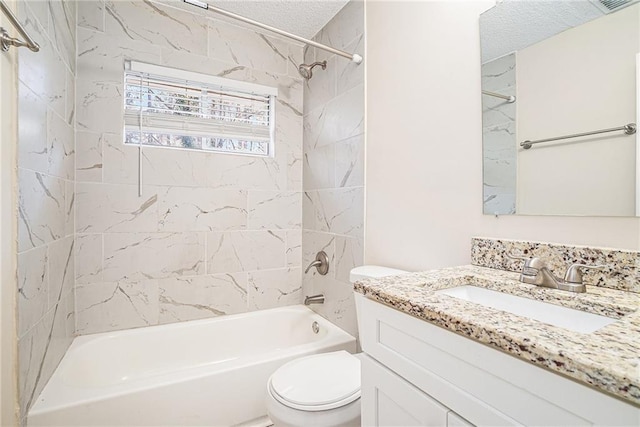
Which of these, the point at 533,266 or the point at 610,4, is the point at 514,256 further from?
the point at 610,4

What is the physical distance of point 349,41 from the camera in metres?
1.93

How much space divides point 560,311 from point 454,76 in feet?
3.23

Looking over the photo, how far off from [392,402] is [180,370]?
1373 millimetres

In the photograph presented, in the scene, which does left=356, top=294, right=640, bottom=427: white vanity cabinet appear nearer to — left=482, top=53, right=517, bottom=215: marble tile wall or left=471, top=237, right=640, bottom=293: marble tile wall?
left=471, top=237, right=640, bottom=293: marble tile wall

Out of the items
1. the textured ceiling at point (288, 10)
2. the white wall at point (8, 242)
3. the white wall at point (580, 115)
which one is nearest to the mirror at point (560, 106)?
the white wall at point (580, 115)

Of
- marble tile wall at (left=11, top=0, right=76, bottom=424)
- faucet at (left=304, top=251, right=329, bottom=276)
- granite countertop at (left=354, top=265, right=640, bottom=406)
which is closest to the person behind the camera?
granite countertop at (left=354, top=265, right=640, bottom=406)

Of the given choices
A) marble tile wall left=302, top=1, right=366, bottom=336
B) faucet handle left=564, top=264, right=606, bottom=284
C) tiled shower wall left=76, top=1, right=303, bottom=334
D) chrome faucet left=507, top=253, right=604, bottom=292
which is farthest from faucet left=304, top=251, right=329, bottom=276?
faucet handle left=564, top=264, right=606, bottom=284

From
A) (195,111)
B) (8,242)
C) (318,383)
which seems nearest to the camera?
(8,242)

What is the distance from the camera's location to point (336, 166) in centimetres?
203

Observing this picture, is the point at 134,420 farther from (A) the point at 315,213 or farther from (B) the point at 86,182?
(A) the point at 315,213

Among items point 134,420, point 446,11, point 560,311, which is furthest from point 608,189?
point 134,420

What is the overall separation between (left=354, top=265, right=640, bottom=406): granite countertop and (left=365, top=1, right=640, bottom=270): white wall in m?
0.25

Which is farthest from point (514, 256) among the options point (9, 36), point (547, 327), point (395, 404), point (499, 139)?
point (9, 36)

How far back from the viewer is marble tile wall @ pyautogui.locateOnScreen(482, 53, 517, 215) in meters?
1.10
